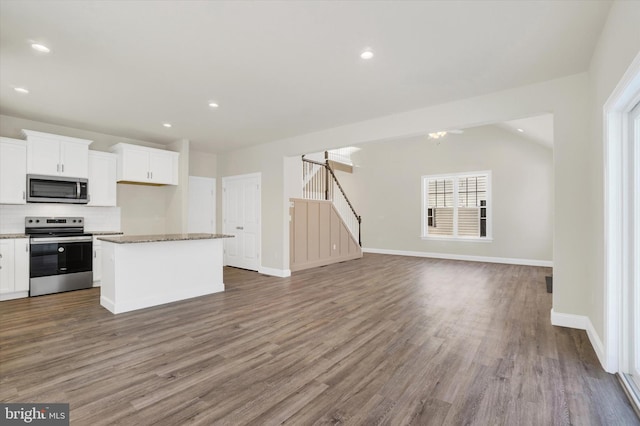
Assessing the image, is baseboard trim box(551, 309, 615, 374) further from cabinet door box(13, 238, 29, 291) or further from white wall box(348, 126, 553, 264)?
cabinet door box(13, 238, 29, 291)

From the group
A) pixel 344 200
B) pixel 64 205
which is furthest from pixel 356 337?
pixel 344 200

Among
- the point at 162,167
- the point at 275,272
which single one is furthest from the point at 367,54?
the point at 162,167

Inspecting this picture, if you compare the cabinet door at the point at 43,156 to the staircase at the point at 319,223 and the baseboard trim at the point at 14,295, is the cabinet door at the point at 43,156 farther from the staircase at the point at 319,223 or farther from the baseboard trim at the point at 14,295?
the staircase at the point at 319,223

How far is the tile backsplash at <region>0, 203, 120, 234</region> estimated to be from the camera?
185 inches

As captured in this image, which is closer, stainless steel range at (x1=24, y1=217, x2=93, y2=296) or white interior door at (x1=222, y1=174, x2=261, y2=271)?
stainless steel range at (x1=24, y1=217, x2=93, y2=296)

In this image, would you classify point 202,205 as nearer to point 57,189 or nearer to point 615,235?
point 57,189

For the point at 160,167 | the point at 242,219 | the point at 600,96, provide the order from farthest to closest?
1. the point at 242,219
2. the point at 160,167
3. the point at 600,96

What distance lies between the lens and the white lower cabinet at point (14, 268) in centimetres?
430

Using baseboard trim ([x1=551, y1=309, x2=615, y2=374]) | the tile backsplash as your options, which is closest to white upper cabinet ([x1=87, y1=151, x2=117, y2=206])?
the tile backsplash

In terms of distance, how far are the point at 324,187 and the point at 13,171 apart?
572 centimetres

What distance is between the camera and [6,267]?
432 cm

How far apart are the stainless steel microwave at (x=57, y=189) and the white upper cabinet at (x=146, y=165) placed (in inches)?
24.8

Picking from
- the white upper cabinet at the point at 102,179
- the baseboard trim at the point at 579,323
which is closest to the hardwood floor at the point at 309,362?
the baseboard trim at the point at 579,323

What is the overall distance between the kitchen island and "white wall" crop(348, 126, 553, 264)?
5.43 m
